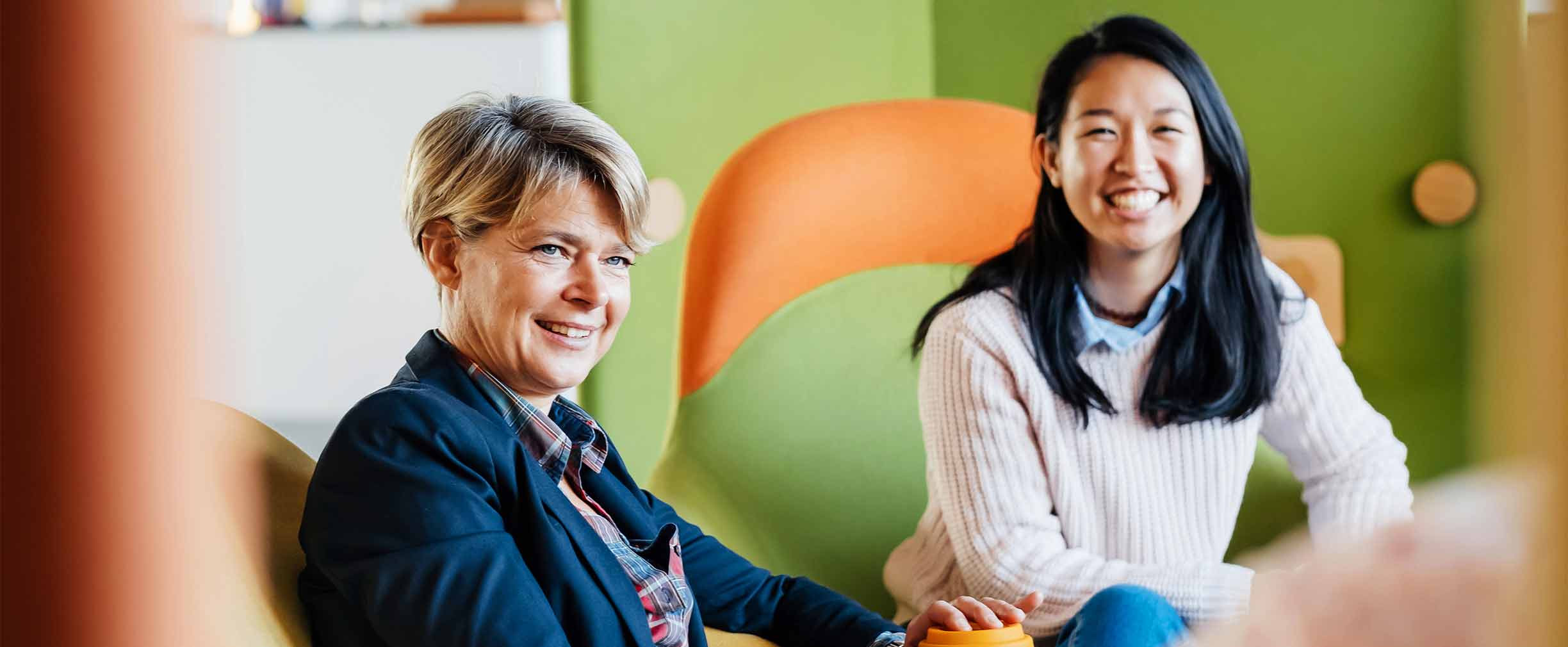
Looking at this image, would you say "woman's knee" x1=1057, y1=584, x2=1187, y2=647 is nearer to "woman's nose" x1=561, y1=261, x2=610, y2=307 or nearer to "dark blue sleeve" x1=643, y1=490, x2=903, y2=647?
"dark blue sleeve" x1=643, y1=490, x2=903, y2=647

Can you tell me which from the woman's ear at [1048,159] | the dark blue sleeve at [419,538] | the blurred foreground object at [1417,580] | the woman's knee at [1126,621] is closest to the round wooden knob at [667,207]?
the woman's ear at [1048,159]

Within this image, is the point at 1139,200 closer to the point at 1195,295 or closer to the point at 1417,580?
the point at 1195,295

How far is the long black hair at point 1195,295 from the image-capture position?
1.19 m

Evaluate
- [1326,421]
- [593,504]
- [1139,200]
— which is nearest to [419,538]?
[593,504]

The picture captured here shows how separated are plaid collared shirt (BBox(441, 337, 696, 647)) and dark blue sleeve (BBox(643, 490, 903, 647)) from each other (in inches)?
5.1

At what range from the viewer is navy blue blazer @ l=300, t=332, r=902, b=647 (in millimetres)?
669

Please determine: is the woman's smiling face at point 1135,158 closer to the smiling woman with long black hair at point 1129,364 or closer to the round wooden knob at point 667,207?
the smiling woman with long black hair at point 1129,364

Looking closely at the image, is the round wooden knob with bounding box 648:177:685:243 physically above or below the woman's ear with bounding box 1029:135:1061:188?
below

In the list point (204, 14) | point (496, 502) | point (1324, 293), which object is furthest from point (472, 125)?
point (1324, 293)

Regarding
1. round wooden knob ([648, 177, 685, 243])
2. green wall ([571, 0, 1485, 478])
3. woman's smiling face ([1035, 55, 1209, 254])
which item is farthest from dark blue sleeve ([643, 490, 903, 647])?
round wooden knob ([648, 177, 685, 243])

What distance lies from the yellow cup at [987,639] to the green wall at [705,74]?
1404 mm

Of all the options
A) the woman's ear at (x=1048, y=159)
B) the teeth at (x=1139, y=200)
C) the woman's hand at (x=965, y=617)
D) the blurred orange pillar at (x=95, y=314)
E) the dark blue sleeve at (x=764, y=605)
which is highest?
the blurred orange pillar at (x=95, y=314)

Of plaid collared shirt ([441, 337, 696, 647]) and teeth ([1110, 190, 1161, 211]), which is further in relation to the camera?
Answer: teeth ([1110, 190, 1161, 211])

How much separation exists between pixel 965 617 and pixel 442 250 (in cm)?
39
